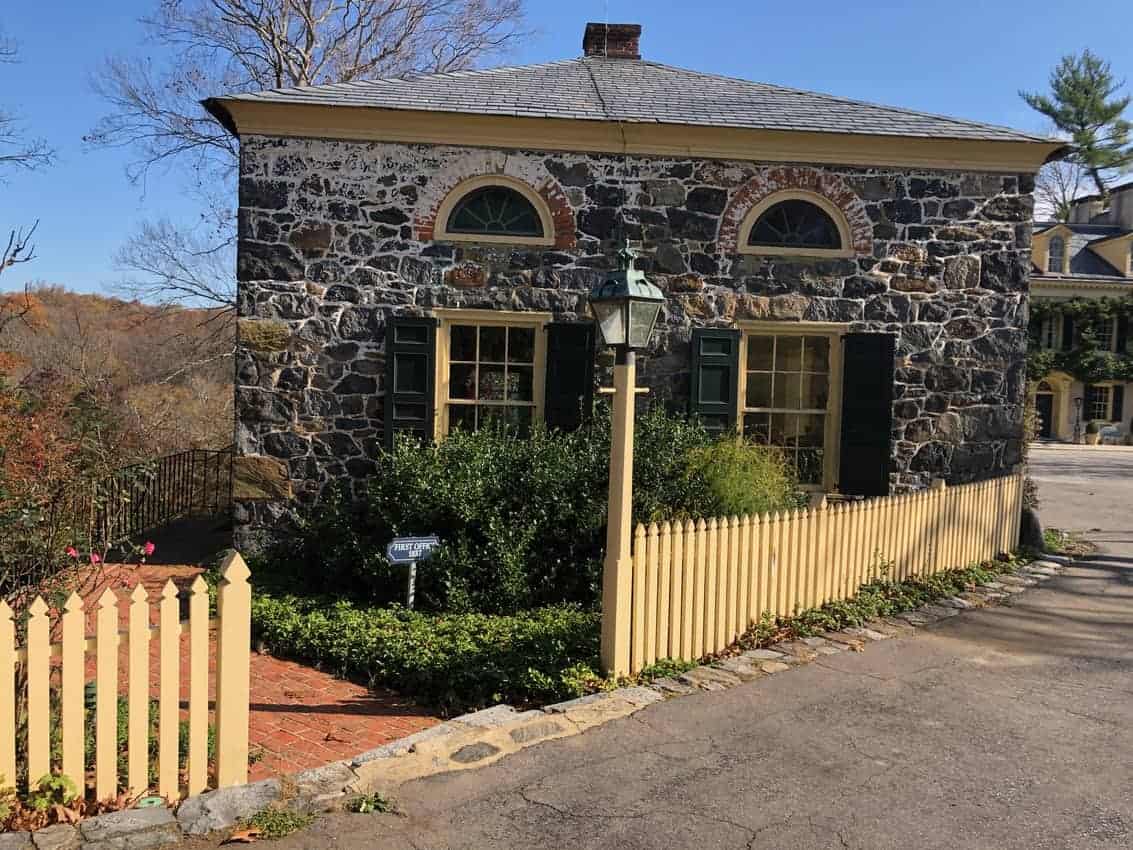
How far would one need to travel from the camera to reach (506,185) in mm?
9250

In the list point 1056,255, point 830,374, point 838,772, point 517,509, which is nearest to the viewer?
point 838,772

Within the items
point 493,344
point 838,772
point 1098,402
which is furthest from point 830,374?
point 1098,402

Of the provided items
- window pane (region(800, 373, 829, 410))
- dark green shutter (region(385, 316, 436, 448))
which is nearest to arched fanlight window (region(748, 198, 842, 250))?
window pane (region(800, 373, 829, 410))

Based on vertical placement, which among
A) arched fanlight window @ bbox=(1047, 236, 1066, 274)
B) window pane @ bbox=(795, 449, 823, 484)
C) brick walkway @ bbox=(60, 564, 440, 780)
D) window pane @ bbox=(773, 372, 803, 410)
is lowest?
brick walkway @ bbox=(60, 564, 440, 780)

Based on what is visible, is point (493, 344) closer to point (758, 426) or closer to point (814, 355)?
point (758, 426)

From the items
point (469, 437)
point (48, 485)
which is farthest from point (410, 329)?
Result: point (48, 485)

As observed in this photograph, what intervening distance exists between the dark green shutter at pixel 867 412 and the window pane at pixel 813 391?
12.8 inches

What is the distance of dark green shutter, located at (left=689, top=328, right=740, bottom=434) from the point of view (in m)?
9.34

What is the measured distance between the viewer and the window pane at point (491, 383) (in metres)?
9.41

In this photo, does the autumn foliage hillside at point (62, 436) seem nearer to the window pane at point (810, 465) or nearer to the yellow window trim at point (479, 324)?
the yellow window trim at point (479, 324)

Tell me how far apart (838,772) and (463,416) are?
19.8 feet

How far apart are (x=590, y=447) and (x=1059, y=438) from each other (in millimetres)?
33362

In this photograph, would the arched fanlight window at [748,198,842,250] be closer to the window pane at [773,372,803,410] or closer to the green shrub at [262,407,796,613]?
the window pane at [773,372,803,410]

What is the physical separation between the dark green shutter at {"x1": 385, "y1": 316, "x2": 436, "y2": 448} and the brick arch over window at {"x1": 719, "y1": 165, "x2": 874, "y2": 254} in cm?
335
